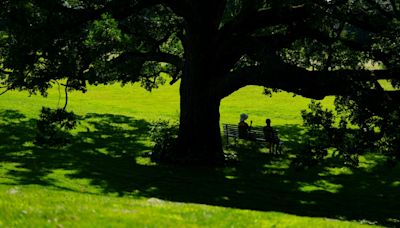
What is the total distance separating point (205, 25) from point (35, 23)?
23.9ft

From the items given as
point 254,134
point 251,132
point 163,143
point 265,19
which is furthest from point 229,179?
point 251,132

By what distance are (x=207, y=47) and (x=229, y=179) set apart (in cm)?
589

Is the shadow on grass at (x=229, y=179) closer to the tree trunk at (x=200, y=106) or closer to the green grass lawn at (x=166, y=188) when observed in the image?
the green grass lawn at (x=166, y=188)

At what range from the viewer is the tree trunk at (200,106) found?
22.0m

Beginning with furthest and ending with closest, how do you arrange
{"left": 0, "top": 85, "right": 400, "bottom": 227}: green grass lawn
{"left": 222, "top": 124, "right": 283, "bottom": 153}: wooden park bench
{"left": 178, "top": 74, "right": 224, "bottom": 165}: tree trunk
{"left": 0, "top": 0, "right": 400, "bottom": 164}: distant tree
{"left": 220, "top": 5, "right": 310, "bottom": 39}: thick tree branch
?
{"left": 222, "top": 124, "right": 283, "bottom": 153}: wooden park bench
{"left": 178, "top": 74, "right": 224, "bottom": 165}: tree trunk
{"left": 220, "top": 5, "right": 310, "bottom": 39}: thick tree branch
{"left": 0, "top": 0, "right": 400, "bottom": 164}: distant tree
{"left": 0, "top": 85, "right": 400, "bottom": 227}: green grass lawn

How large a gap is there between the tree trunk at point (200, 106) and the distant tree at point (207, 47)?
4 centimetres

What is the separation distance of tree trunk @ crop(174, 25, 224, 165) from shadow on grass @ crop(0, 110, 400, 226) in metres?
1.10

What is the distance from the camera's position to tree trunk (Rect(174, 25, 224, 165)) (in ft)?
72.1

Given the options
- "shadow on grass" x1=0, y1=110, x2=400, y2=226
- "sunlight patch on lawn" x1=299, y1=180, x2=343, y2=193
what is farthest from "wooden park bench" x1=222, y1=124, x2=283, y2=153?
"sunlight patch on lawn" x1=299, y1=180, x2=343, y2=193

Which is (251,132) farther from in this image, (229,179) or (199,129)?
(229,179)

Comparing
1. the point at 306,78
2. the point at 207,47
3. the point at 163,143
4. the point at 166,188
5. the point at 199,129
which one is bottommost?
the point at 166,188

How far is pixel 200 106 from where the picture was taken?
22.2 metres

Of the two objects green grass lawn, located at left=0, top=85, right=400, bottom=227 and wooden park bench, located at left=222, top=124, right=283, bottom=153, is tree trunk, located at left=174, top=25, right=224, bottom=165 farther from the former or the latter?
wooden park bench, located at left=222, top=124, right=283, bottom=153

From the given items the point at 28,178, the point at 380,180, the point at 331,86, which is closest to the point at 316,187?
the point at 380,180
